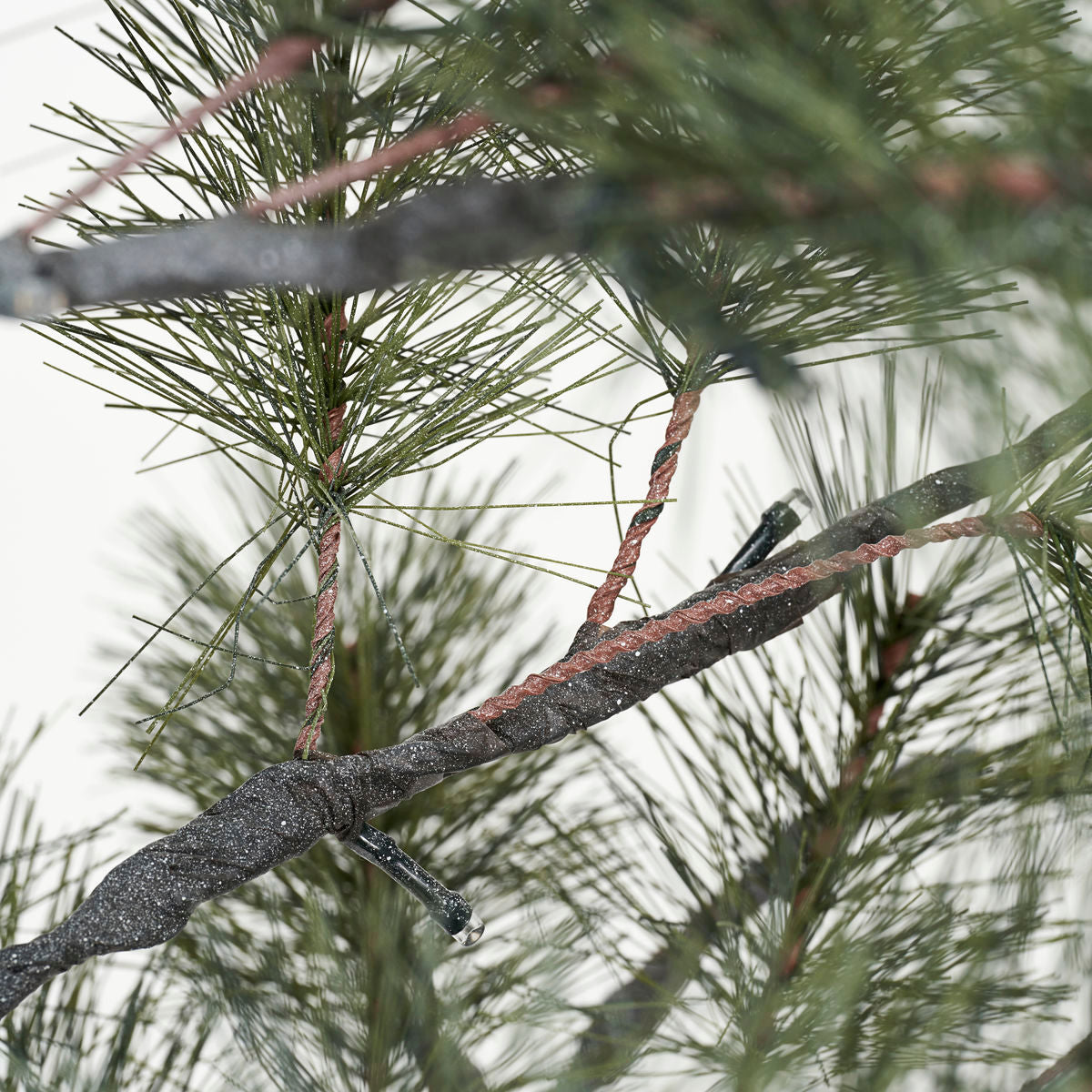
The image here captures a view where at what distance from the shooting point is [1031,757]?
1.15ft

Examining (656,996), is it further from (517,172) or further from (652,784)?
(517,172)

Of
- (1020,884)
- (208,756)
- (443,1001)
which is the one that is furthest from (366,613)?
(1020,884)

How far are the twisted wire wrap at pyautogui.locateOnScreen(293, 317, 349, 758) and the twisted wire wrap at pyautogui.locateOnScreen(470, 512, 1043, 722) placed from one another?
38 mm

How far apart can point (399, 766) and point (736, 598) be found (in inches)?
3.6

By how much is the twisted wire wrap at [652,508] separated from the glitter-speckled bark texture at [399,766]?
0.05 ft

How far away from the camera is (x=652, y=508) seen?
0.32 metres

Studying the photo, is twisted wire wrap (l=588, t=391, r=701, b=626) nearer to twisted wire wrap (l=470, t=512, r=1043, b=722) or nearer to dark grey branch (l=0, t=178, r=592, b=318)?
twisted wire wrap (l=470, t=512, r=1043, b=722)

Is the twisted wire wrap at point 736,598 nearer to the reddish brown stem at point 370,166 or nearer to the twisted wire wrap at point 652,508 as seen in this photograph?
the twisted wire wrap at point 652,508

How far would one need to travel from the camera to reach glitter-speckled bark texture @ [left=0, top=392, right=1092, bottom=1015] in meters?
0.24

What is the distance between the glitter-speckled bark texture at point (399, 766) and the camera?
240 millimetres

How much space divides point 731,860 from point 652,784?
0.18 ft

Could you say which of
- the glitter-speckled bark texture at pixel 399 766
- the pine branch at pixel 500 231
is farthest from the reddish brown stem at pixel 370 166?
the glitter-speckled bark texture at pixel 399 766

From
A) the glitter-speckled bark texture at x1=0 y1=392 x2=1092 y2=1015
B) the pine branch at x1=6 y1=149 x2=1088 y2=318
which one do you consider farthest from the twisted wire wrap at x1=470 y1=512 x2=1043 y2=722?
the pine branch at x1=6 y1=149 x2=1088 y2=318

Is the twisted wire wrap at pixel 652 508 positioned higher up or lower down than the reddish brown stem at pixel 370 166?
lower down
